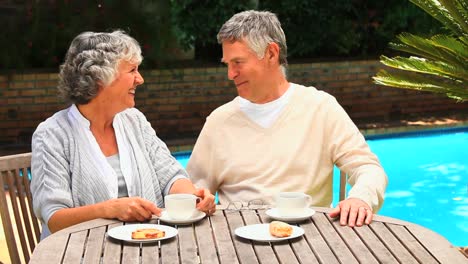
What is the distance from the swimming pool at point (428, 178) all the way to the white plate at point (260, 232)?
4753 mm

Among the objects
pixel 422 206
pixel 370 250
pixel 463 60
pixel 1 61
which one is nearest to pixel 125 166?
pixel 370 250

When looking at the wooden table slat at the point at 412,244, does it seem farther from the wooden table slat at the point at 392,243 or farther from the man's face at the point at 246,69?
the man's face at the point at 246,69

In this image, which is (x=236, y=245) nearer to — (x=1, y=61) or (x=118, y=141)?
(x=118, y=141)

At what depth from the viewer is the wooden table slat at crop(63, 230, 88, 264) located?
2582 millimetres

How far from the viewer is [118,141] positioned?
3.44 meters

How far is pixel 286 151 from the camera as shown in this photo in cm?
361

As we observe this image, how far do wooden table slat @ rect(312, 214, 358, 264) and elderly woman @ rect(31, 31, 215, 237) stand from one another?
1.23ft

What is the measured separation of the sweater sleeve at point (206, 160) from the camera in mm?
3736

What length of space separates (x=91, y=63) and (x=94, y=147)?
32cm

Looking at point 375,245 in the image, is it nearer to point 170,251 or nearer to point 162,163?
point 170,251

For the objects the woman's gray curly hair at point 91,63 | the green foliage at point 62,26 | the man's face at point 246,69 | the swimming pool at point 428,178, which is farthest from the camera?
the green foliage at point 62,26

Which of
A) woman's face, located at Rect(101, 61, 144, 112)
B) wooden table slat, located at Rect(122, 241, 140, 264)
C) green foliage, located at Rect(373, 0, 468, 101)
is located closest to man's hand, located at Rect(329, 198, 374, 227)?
wooden table slat, located at Rect(122, 241, 140, 264)

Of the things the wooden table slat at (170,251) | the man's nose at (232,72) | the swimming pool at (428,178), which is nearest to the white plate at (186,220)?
the wooden table slat at (170,251)

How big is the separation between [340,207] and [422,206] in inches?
216
